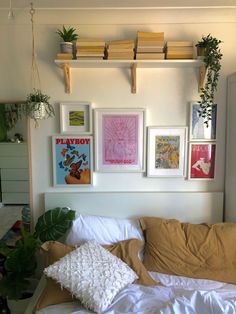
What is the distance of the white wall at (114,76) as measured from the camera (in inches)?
86.5

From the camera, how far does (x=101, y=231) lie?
210 centimetres

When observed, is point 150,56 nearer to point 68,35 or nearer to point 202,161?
point 68,35

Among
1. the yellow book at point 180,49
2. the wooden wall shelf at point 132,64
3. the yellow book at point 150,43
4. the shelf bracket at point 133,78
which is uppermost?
the yellow book at point 150,43

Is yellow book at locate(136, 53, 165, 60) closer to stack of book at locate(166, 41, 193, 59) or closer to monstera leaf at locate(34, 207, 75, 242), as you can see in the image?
stack of book at locate(166, 41, 193, 59)

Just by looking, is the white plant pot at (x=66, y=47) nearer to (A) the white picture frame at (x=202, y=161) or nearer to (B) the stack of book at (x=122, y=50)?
(B) the stack of book at (x=122, y=50)

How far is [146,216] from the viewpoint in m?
2.30

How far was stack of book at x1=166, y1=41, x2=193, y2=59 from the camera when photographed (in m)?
2.08

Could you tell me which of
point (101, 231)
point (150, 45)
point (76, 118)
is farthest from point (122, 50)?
point (101, 231)

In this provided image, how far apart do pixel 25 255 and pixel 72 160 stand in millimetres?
775

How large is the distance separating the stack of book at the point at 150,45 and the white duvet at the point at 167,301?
155cm

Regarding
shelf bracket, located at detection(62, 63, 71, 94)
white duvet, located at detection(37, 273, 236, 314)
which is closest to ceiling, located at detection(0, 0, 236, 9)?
shelf bracket, located at detection(62, 63, 71, 94)

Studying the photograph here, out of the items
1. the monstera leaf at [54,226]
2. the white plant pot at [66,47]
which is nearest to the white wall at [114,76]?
the white plant pot at [66,47]

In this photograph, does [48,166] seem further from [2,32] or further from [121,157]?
[2,32]

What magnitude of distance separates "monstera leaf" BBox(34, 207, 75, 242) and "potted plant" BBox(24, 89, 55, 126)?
0.75 meters
